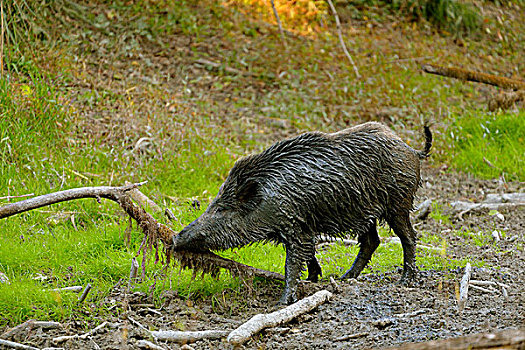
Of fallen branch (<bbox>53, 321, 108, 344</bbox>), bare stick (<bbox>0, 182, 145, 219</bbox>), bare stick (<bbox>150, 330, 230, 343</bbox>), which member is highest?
bare stick (<bbox>0, 182, 145, 219</bbox>)

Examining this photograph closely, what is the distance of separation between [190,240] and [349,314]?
132cm

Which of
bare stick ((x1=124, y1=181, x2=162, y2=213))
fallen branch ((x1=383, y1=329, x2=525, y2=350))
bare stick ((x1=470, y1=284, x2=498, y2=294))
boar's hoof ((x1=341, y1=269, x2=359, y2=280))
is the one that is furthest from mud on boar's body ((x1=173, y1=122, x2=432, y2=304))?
fallen branch ((x1=383, y1=329, x2=525, y2=350))

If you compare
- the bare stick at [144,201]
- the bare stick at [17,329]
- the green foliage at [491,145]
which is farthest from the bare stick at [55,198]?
the green foliage at [491,145]

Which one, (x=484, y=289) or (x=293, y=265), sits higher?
(x=293, y=265)

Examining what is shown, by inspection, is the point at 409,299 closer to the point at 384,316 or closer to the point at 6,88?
the point at 384,316

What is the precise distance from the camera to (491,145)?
30.1 feet

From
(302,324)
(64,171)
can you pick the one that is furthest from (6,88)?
(302,324)

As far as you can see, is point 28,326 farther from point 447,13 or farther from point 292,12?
point 447,13

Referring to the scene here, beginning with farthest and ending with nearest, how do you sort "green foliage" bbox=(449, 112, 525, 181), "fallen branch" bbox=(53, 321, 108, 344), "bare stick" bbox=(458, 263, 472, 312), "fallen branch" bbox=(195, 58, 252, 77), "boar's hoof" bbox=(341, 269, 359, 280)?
"fallen branch" bbox=(195, 58, 252, 77) → "green foliage" bbox=(449, 112, 525, 181) → "boar's hoof" bbox=(341, 269, 359, 280) → "bare stick" bbox=(458, 263, 472, 312) → "fallen branch" bbox=(53, 321, 108, 344)

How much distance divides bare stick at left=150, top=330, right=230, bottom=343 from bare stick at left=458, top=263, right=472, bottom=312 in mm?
1701

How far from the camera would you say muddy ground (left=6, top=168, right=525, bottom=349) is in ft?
13.3

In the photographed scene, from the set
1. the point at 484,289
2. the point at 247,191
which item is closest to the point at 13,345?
the point at 247,191

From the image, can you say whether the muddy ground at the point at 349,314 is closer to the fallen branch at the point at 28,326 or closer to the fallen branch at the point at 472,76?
the fallen branch at the point at 28,326

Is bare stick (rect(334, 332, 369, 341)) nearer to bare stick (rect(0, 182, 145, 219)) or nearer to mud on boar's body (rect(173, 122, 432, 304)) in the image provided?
mud on boar's body (rect(173, 122, 432, 304))
